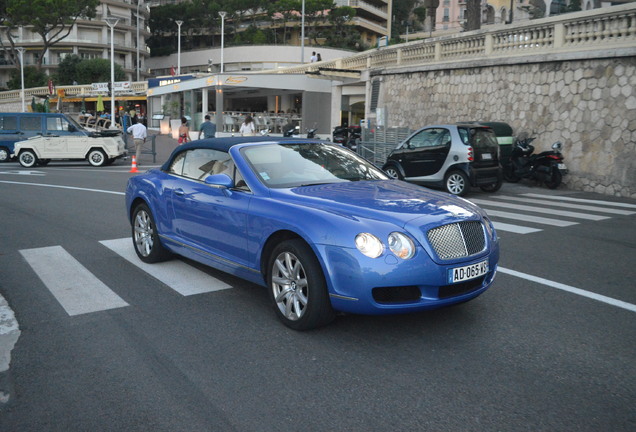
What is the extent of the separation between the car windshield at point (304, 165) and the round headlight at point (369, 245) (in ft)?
4.02

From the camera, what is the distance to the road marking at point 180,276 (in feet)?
19.0

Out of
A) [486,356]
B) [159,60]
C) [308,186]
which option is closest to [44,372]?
[308,186]

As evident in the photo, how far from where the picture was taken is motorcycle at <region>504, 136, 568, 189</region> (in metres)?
15.3

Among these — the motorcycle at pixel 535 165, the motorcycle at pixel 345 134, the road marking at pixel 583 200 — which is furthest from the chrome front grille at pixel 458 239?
the motorcycle at pixel 345 134

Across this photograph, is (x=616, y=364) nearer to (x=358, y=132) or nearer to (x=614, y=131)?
(x=614, y=131)

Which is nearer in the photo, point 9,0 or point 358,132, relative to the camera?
point 358,132

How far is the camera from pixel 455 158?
44.0 ft

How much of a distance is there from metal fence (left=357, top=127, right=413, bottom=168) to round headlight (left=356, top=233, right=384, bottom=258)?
14848 mm

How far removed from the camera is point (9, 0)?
6812 centimetres

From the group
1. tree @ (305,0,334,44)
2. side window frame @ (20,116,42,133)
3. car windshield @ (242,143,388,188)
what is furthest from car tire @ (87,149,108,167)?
tree @ (305,0,334,44)

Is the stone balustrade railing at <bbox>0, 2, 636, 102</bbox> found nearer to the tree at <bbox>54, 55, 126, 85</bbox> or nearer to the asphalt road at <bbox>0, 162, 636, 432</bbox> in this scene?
the asphalt road at <bbox>0, 162, 636, 432</bbox>

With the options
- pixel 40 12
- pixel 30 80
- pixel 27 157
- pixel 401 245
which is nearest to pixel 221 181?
pixel 401 245

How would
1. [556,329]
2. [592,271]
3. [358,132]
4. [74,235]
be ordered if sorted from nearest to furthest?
[556,329] < [592,271] < [74,235] < [358,132]

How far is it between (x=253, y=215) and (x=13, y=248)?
4442 millimetres
